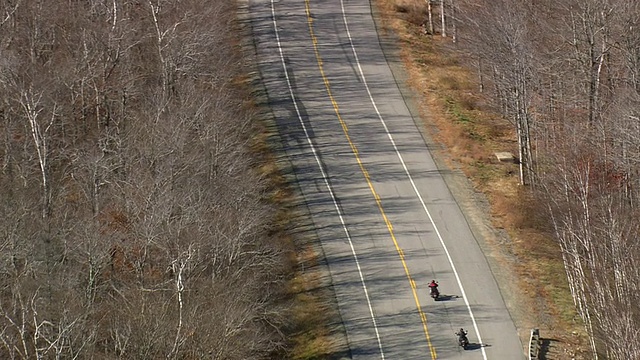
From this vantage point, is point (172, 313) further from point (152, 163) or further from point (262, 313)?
point (152, 163)

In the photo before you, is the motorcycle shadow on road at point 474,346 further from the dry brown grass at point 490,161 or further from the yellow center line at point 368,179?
the dry brown grass at point 490,161

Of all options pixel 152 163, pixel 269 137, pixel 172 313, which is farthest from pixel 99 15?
pixel 172 313

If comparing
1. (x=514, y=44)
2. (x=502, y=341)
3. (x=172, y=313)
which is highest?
(x=514, y=44)

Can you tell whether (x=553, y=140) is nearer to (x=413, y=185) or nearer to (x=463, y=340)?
(x=413, y=185)

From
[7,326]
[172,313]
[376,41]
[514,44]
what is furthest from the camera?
[376,41]

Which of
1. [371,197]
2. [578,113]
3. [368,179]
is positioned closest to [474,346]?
[371,197]

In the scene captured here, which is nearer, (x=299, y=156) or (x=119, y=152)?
(x=119, y=152)

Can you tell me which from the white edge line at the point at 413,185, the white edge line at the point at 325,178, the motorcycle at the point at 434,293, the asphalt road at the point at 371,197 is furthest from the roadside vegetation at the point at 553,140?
the white edge line at the point at 325,178
